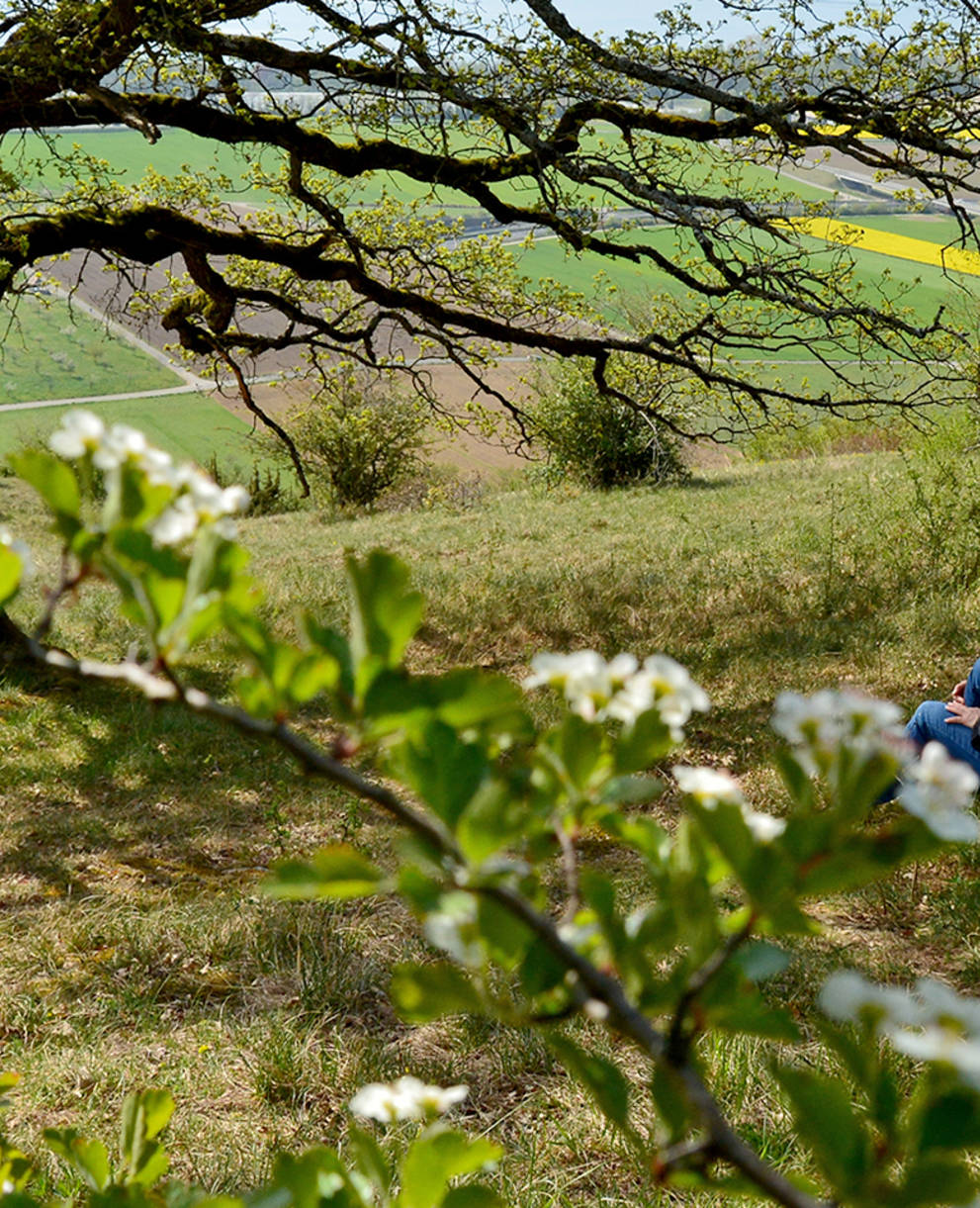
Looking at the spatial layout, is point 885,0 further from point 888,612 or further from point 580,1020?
point 580,1020

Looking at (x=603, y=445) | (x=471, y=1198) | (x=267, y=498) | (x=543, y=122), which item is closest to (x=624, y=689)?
(x=471, y=1198)

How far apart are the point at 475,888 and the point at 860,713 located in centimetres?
20

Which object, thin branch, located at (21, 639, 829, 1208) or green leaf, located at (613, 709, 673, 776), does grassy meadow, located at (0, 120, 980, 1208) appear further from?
green leaf, located at (613, 709, 673, 776)

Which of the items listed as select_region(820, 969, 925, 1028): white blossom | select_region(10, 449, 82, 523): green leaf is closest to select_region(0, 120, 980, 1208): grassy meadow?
select_region(10, 449, 82, 523): green leaf

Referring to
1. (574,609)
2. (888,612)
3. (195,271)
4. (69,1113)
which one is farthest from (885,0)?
(69,1113)

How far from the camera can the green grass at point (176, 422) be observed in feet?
127

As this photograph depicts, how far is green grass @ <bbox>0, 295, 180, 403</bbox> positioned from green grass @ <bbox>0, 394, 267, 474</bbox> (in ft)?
8.76

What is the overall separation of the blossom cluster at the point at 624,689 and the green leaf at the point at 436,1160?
29 centimetres

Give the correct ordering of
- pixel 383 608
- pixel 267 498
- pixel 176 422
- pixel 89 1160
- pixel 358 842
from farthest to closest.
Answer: pixel 176 422, pixel 267 498, pixel 358 842, pixel 89 1160, pixel 383 608

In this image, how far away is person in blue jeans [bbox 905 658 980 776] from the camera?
13.3ft

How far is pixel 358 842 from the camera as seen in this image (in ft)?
16.1

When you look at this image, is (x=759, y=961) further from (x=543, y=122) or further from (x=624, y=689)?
(x=543, y=122)

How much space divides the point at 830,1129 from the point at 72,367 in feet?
187

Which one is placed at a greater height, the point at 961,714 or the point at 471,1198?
the point at 471,1198
